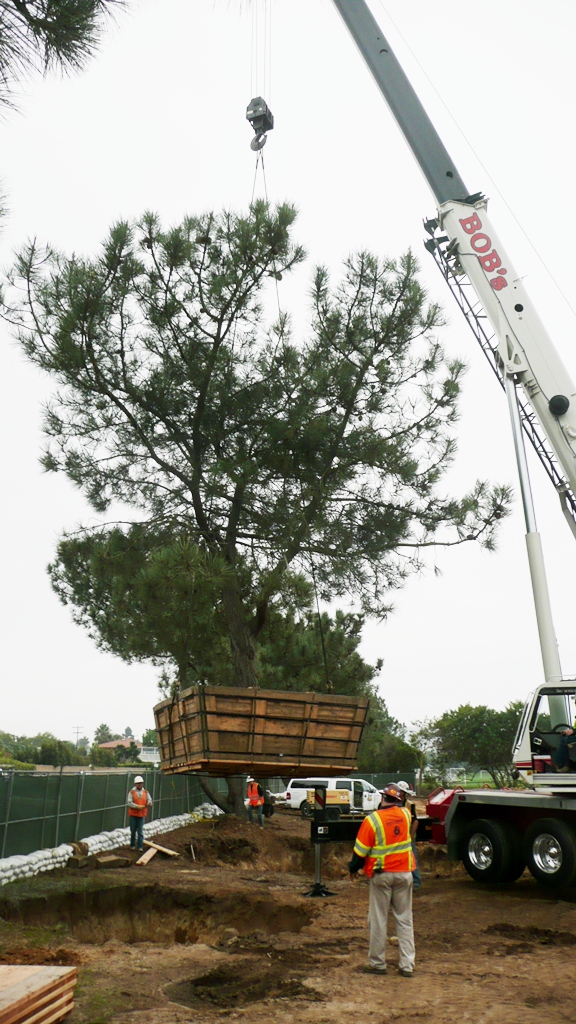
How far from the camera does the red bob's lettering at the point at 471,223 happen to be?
1351 cm

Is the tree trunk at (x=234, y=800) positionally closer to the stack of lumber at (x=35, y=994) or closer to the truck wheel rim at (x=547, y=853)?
the truck wheel rim at (x=547, y=853)

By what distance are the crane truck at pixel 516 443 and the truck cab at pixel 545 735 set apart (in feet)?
0.04

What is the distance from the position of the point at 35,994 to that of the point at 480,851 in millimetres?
8454

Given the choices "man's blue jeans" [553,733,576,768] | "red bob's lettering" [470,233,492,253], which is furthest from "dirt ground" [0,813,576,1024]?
"red bob's lettering" [470,233,492,253]

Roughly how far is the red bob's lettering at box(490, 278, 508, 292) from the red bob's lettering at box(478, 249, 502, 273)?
24 centimetres

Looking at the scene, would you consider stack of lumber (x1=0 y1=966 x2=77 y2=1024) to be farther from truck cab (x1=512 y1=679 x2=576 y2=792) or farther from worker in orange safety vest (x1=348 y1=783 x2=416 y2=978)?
truck cab (x1=512 y1=679 x2=576 y2=792)

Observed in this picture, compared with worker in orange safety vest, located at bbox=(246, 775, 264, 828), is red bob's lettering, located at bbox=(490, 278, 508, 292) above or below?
above

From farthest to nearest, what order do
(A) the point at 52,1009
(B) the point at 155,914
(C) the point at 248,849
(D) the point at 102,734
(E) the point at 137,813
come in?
(D) the point at 102,734, (C) the point at 248,849, (E) the point at 137,813, (B) the point at 155,914, (A) the point at 52,1009

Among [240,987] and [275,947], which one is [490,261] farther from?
[240,987]

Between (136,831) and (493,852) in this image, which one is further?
(136,831)

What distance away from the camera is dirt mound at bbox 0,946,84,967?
7.15 metres

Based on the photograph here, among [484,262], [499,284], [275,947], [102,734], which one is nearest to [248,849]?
[275,947]

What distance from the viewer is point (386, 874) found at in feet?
24.1

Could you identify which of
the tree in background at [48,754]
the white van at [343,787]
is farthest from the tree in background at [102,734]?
Result: the white van at [343,787]
